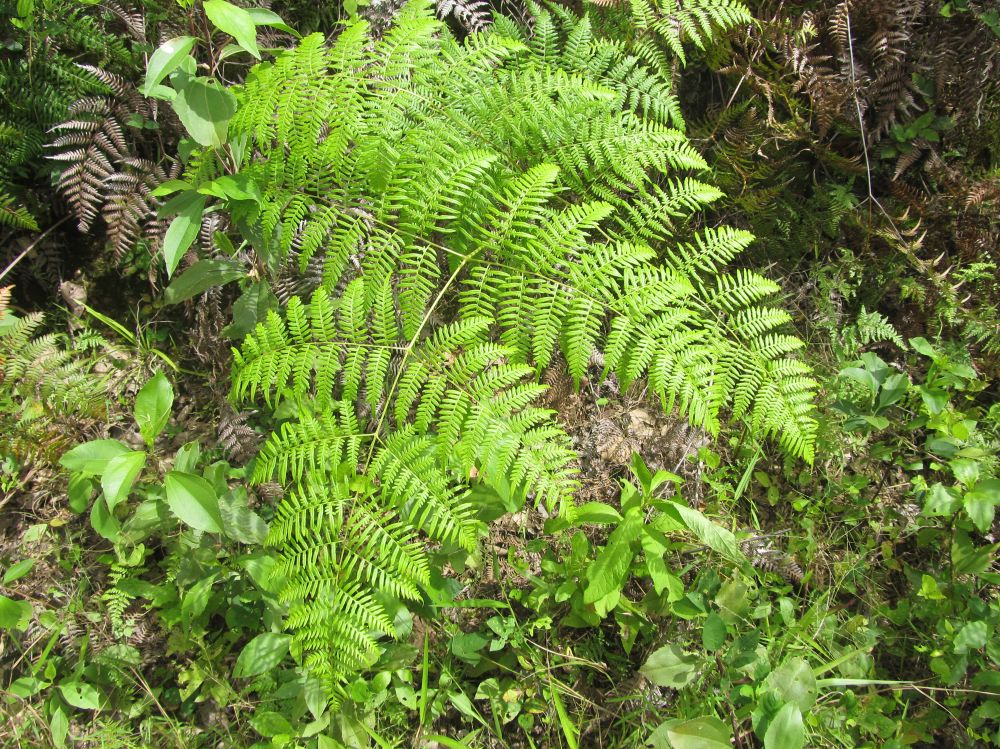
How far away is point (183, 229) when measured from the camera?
222cm

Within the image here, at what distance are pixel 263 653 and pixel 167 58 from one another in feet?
6.98

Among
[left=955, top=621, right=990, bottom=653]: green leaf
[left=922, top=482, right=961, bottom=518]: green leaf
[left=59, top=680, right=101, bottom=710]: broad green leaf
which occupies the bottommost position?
[left=59, top=680, right=101, bottom=710]: broad green leaf

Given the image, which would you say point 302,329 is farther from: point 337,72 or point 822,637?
point 822,637

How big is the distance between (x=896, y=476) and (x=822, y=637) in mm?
910

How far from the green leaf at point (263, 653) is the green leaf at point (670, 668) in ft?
4.63

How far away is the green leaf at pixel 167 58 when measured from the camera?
196 cm

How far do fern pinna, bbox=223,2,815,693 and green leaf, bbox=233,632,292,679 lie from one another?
0.37m

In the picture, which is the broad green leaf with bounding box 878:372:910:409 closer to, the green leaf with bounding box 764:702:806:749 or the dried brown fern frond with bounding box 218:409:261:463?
the green leaf with bounding box 764:702:806:749

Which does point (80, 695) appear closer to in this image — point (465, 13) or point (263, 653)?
point (263, 653)

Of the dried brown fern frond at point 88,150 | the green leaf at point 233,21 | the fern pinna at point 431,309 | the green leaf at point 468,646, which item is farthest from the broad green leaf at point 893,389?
the dried brown fern frond at point 88,150

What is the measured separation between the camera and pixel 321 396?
7.55 ft

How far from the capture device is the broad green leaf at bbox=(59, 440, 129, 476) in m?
2.19

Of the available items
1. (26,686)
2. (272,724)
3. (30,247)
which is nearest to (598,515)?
(272,724)

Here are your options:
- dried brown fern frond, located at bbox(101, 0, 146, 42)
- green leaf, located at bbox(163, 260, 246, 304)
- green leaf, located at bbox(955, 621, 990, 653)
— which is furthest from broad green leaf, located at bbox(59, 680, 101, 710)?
green leaf, located at bbox(955, 621, 990, 653)
